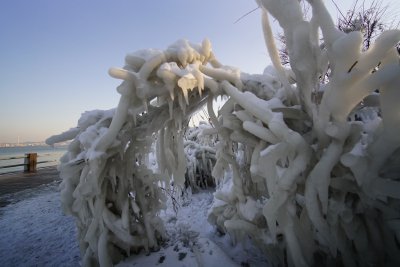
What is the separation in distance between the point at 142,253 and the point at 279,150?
215cm

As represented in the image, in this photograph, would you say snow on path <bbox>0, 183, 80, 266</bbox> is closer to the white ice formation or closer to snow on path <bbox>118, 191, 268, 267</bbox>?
the white ice formation

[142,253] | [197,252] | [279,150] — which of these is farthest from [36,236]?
[279,150]

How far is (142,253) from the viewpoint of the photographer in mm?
2738

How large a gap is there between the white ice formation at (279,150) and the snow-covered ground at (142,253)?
0.22 metres

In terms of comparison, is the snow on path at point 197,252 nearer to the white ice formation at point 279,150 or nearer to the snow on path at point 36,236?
the white ice formation at point 279,150

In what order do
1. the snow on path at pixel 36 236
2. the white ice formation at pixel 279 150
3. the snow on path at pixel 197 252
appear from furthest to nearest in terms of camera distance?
the snow on path at pixel 36 236, the snow on path at pixel 197 252, the white ice formation at pixel 279 150

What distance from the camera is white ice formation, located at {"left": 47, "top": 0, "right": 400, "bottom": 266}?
1319 millimetres

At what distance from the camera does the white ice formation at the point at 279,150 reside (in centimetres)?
132

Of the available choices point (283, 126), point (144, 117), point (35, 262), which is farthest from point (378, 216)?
point (35, 262)

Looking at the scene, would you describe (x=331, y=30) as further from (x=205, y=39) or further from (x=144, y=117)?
(x=144, y=117)

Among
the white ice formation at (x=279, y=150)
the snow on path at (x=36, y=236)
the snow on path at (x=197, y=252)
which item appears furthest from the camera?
the snow on path at (x=36, y=236)

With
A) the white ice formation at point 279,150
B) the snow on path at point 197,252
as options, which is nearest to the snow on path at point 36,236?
the white ice formation at point 279,150

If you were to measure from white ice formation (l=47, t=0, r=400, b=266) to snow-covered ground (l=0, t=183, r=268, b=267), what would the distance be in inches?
8.6

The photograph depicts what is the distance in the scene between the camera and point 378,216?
1544 millimetres
